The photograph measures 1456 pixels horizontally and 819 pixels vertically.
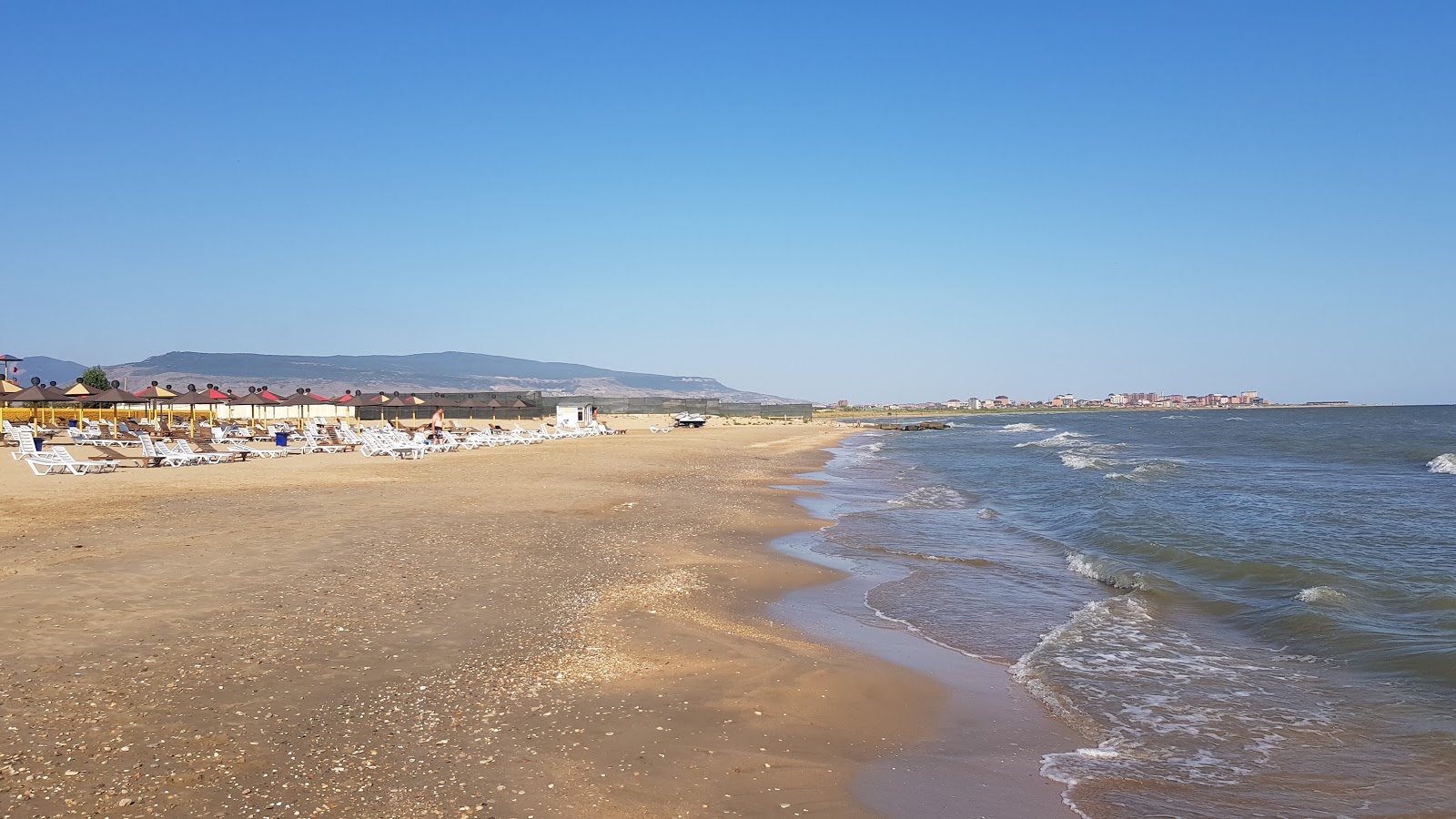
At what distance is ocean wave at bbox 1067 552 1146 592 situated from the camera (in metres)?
11.8

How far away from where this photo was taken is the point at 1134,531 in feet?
53.3

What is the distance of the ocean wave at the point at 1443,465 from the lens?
100ft

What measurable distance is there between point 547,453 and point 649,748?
27398 millimetres

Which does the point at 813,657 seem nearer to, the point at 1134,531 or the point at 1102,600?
the point at 1102,600

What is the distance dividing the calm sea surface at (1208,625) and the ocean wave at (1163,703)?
0.02 metres

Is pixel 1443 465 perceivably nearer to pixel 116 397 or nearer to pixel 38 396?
pixel 116 397

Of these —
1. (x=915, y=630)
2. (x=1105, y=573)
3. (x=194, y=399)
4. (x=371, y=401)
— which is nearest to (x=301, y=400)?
(x=371, y=401)

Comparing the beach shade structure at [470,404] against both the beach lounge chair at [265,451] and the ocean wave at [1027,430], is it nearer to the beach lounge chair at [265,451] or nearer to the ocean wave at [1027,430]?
the beach lounge chair at [265,451]

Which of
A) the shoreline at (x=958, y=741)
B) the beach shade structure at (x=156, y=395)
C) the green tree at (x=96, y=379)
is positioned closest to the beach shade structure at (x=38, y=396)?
the beach shade structure at (x=156, y=395)

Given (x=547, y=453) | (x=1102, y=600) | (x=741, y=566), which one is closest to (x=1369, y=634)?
(x=1102, y=600)

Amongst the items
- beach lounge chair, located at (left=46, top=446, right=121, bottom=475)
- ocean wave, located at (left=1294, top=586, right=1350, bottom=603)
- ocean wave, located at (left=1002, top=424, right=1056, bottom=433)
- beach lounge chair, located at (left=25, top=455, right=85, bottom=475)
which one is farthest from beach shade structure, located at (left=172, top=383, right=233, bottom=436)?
ocean wave, located at (left=1002, top=424, right=1056, bottom=433)

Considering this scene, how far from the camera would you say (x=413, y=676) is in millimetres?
6230

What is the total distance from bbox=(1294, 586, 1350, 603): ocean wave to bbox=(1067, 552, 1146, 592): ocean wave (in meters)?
1.75

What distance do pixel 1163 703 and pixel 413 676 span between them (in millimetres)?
5673
